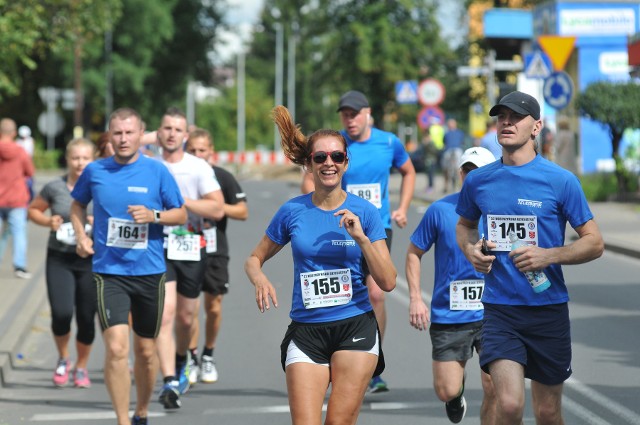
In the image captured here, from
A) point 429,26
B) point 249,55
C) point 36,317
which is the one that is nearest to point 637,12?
point 429,26

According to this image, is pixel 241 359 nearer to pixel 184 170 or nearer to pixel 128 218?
pixel 184 170

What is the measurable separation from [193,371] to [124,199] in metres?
2.41

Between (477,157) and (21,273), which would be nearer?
(477,157)

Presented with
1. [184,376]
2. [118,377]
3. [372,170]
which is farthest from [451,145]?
[118,377]

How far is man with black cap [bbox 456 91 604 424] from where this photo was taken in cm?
596

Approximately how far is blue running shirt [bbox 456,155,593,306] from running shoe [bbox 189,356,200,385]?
14.3 feet

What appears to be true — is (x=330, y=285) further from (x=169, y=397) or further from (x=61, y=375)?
(x=61, y=375)

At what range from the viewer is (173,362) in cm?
909

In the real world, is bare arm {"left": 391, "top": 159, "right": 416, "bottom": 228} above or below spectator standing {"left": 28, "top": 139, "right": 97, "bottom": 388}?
above

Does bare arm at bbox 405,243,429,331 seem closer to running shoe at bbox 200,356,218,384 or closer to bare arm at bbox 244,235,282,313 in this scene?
bare arm at bbox 244,235,282,313

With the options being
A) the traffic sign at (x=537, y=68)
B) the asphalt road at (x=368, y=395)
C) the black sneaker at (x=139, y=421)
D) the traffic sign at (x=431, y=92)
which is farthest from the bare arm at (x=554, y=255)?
the traffic sign at (x=431, y=92)

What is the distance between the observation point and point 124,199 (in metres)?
8.02

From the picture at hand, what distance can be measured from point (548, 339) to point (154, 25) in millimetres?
53260

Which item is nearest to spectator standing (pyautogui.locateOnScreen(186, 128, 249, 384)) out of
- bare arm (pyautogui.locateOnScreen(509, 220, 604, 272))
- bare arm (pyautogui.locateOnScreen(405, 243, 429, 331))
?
bare arm (pyautogui.locateOnScreen(405, 243, 429, 331))
